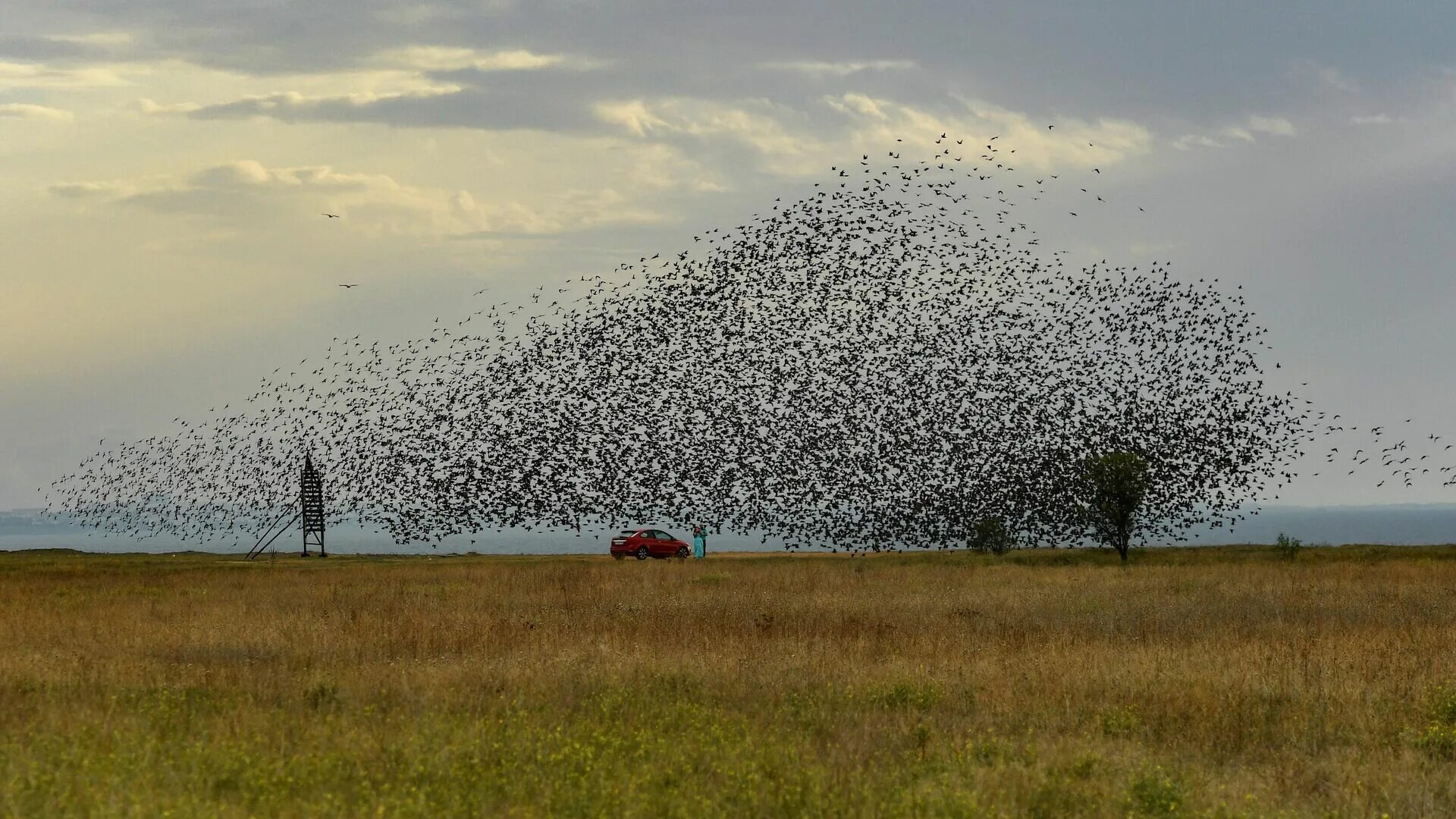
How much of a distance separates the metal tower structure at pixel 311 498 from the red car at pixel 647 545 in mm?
27159

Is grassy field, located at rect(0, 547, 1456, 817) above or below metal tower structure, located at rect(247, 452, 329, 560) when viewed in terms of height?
below

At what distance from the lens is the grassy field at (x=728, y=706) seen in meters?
12.1

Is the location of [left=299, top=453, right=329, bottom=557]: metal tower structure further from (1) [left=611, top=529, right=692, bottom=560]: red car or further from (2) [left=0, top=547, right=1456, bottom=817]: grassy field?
(2) [left=0, top=547, right=1456, bottom=817]: grassy field

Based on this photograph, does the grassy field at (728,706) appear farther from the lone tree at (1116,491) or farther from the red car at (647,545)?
the red car at (647,545)

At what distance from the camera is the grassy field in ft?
39.8

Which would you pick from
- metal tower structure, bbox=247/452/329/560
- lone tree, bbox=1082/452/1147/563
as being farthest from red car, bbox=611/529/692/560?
metal tower structure, bbox=247/452/329/560

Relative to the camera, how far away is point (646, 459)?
60.2 m

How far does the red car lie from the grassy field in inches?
1153

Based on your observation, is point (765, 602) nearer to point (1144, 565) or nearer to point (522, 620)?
point (522, 620)

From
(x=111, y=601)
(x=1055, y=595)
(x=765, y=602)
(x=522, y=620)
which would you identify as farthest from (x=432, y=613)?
(x=1055, y=595)

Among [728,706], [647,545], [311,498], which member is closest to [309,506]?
[311,498]

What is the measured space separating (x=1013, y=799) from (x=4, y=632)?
22486 mm

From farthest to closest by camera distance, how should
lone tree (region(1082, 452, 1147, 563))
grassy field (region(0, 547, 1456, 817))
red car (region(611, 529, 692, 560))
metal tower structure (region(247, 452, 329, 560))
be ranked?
metal tower structure (region(247, 452, 329, 560)) < red car (region(611, 529, 692, 560)) < lone tree (region(1082, 452, 1147, 563)) < grassy field (region(0, 547, 1456, 817))

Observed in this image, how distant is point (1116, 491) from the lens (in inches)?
2459
